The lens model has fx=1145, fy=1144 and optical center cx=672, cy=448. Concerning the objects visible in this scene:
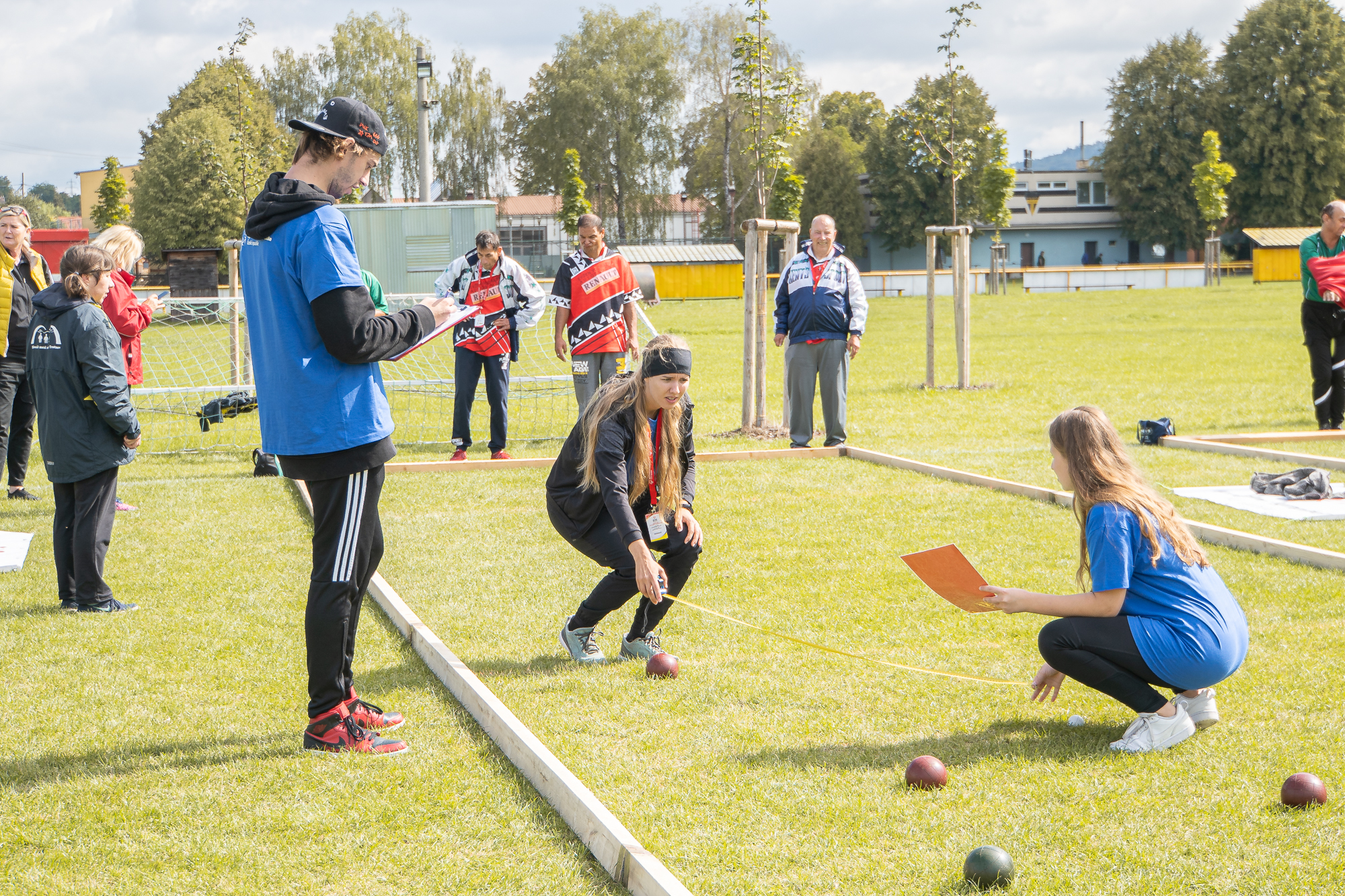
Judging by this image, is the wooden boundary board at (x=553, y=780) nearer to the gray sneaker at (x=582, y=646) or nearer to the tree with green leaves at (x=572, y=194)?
the gray sneaker at (x=582, y=646)

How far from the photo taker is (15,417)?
29.5ft

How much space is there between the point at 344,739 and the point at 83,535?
2.66 metres

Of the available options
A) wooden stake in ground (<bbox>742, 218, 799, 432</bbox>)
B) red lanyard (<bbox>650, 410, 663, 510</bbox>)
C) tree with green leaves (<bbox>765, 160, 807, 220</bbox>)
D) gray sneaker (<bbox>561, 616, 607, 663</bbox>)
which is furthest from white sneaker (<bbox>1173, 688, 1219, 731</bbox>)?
tree with green leaves (<bbox>765, 160, 807, 220</bbox>)

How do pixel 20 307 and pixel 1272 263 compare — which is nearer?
pixel 20 307

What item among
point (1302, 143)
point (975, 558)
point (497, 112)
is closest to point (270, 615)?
point (975, 558)

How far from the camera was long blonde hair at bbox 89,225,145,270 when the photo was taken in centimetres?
673

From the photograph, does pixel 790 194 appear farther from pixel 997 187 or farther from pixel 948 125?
pixel 948 125

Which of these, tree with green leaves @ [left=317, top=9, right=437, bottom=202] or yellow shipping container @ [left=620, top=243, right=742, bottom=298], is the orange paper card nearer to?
yellow shipping container @ [left=620, top=243, right=742, bottom=298]

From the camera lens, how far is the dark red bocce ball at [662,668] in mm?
4676

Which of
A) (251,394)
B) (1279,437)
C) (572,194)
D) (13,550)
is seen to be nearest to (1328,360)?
(1279,437)

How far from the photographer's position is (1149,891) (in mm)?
2918

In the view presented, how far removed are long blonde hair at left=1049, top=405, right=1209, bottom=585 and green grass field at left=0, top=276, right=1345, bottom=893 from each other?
0.70 meters

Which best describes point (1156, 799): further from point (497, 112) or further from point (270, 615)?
point (497, 112)

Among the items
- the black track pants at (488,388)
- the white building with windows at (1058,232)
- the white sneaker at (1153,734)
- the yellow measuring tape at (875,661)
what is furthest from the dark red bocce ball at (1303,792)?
the white building with windows at (1058,232)
